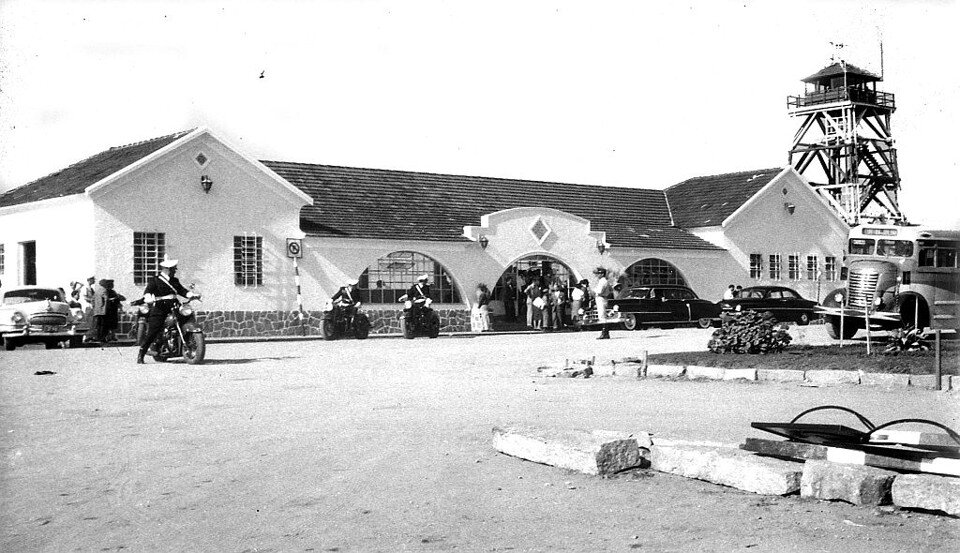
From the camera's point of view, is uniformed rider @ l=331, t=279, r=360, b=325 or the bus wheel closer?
the bus wheel

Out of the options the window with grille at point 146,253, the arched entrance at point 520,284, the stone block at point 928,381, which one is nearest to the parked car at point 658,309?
the arched entrance at point 520,284

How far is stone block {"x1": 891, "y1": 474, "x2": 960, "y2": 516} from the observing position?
6477mm

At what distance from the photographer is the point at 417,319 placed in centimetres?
3031

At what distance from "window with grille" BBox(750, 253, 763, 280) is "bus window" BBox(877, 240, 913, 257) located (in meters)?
19.7

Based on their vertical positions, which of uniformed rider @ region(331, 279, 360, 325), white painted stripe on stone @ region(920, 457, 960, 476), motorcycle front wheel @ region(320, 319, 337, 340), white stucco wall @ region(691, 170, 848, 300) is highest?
white stucco wall @ region(691, 170, 848, 300)

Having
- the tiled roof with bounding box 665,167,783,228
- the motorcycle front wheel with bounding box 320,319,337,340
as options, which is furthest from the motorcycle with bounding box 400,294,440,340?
the tiled roof with bounding box 665,167,783,228

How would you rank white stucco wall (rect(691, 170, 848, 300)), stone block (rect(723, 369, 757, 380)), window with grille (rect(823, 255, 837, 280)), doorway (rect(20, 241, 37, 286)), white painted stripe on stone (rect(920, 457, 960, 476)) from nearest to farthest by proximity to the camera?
1. white painted stripe on stone (rect(920, 457, 960, 476))
2. stone block (rect(723, 369, 757, 380))
3. doorway (rect(20, 241, 37, 286))
4. white stucco wall (rect(691, 170, 848, 300))
5. window with grille (rect(823, 255, 837, 280))

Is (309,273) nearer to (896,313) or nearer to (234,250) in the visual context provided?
(234,250)

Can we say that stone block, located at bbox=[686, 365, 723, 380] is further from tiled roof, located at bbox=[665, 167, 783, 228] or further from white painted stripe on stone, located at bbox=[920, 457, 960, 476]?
tiled roof, located at bbox=[665, 167, 783, 228]

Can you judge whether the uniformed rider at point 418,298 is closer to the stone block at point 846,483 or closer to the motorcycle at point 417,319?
the motorcycle at point 417,319

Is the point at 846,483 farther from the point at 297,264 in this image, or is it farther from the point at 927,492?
the point at 297,264

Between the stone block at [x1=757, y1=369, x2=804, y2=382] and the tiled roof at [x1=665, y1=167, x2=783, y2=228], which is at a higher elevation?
the tiled roof at [x1=665, y1=167, x2=783, y2=228]

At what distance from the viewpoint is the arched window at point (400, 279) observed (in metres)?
35.0

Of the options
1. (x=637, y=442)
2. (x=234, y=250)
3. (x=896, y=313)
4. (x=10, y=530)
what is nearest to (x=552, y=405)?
(x=637, y=442)
